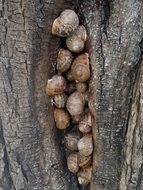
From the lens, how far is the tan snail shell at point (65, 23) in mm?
1172

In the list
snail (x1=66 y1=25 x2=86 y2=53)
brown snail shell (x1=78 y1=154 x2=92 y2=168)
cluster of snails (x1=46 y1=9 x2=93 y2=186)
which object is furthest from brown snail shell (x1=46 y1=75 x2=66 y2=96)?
brown snail shell (x1=78 y1=154 x2=92 y2=168)

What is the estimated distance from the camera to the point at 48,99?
1.29 m

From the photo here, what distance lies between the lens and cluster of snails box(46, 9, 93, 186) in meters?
1.20

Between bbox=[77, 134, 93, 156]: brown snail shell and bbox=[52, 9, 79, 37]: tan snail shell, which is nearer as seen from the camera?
bbox=[52, 9, 79, 37]: tan snail shell

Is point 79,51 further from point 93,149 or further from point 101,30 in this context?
point 93,149

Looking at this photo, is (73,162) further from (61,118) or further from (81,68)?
(81,68)

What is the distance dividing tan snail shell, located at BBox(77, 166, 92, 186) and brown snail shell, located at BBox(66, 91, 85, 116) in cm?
21

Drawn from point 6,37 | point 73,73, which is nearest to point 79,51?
point 73,73

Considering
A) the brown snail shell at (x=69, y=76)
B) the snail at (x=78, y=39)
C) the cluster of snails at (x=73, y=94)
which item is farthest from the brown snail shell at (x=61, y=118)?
the snail at (x=78, y=39)

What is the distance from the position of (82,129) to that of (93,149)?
0.07 metres

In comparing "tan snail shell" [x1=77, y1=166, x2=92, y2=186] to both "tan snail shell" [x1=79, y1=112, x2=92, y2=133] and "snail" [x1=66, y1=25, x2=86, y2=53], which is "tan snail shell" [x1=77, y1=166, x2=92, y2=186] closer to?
"tan snail shell" [x1=79, y1=112, x2=92, y2=133]

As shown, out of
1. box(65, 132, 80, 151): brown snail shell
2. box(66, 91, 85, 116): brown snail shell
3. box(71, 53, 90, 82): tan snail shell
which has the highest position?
box(71, 53, 90, 82): tan snail shell

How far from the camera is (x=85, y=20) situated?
1.20m

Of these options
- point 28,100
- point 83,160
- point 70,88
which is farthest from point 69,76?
point 83,160
